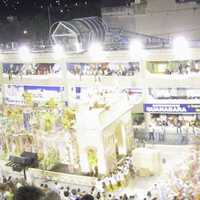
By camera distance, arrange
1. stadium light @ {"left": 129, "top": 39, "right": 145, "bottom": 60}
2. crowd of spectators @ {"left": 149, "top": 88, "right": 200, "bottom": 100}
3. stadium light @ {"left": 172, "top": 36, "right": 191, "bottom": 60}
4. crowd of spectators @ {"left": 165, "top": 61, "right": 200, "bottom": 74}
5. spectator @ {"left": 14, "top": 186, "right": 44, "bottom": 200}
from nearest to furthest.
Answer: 1. spectator @ {"left": 14, "top": 186, "right": 44, "bottom": 200}
2. stadium light @ {"left": 172, "top": 36, "right": 191, "bottom": 60}
3. crowd of spectators @ {"left": 165, "top": 61, "right": 200, "bottom": 74}
4. crowd of spectators @ {"left": 149, "top": 88, "right": 200, "bottom": 100}
5. stadium light @ {"left": 129, "top": 39, "right": 145, "bottom": 60}

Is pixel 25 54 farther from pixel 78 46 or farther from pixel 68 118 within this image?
pixel 68 118

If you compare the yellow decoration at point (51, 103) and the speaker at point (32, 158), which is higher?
the yellow decoration at point (51, 103)

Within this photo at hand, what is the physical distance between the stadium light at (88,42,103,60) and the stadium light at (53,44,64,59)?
5.41 ft

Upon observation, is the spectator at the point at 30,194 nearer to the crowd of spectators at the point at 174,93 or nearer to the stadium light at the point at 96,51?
the crowd of spectators at the point at 174,93

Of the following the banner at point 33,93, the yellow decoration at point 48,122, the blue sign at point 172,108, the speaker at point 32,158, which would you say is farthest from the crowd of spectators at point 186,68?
the speaker at point 32,158

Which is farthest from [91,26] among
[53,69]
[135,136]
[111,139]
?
[111,139]

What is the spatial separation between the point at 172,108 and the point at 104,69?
3967 millimetres

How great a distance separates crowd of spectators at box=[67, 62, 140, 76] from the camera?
2097 centimetres

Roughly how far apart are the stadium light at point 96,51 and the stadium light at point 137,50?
1676mm

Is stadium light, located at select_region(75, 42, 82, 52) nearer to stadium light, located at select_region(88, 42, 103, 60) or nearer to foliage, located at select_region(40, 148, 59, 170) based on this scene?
stadium light, located at select_region(88, 42, 103, 60)

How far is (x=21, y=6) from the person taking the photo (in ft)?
116

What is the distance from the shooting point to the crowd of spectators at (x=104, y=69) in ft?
68.8

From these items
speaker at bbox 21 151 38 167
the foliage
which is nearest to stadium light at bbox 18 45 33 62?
speaker at bbox 21 151 38 167

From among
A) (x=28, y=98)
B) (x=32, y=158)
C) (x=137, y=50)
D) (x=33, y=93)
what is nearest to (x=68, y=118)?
(x=32, y=158)
